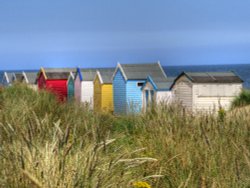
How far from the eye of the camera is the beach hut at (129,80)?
25.4m

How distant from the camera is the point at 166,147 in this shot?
859 cm

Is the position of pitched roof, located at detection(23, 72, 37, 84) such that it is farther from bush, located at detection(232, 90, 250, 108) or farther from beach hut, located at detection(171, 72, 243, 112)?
bush, located at detection(232, 90, 250, 108)

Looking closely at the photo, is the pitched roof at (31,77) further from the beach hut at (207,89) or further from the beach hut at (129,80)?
the beach hut at (207,89)

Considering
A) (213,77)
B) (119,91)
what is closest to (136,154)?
(213,77)

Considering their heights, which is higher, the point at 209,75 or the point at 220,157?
the point at 209,75

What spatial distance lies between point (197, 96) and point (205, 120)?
36.7 ft

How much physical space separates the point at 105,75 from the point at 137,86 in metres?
3.49

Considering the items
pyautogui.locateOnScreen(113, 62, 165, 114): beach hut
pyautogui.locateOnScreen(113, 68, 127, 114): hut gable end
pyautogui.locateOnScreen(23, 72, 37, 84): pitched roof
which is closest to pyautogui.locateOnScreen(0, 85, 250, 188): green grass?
pyautogui.locateOnScreen(113, 62, 165, 114): beach hut

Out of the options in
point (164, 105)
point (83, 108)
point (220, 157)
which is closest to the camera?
point (220, 157)

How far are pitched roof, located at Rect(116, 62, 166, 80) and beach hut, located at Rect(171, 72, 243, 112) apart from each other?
163 inches

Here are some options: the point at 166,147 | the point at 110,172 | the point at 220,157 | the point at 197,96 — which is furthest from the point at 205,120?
the point at 197,96

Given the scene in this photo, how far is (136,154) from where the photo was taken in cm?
843

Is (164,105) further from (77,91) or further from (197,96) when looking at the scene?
(77,91)

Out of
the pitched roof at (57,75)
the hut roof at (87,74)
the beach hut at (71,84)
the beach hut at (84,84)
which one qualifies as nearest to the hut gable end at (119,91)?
the beach hut at (84,84)
